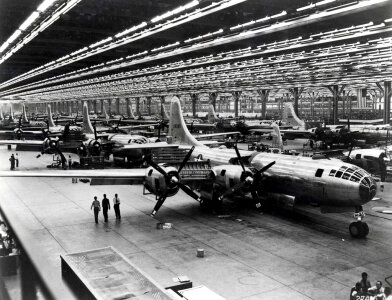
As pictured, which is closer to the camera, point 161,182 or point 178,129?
point 161,182

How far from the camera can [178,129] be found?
33781 millimetres

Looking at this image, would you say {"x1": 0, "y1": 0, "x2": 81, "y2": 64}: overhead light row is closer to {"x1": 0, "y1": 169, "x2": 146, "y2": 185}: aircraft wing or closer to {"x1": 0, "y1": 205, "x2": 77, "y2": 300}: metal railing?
{"x1": 0, "y1": 169, "x2": 146, "y2": 185}: aircraft wing

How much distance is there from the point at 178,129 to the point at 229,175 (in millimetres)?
12200

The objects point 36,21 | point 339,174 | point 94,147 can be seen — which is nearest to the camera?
point 339,174

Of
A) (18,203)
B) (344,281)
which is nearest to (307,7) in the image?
(344,281)

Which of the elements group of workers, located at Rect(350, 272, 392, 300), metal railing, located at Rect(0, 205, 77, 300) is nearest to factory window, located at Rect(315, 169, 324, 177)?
group of workers, located at Rect(350, 272, 392, 300)

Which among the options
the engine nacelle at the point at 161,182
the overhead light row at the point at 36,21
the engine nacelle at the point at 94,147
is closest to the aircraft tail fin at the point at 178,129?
the engine nacelle at the point at 94,147

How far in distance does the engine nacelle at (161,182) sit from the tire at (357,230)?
908 cm

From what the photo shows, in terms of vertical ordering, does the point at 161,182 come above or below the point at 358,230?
above

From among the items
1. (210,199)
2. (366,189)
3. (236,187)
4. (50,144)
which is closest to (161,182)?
(210,199)

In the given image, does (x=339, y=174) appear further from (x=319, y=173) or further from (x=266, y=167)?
(x=266, y=167)

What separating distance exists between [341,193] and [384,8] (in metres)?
9.49

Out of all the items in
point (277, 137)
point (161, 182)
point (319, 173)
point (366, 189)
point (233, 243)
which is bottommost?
point (233, 243)

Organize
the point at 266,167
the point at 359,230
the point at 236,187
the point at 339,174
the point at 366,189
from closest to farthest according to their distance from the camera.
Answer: the point at 359,230 < the point at 366,189 < the point at 339,174 < the point at 236,187 < the point at 266,167
